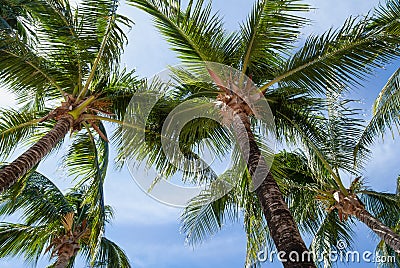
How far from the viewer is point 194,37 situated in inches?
293

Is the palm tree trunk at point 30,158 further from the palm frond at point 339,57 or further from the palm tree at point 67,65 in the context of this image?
the palm frond at point 339,57

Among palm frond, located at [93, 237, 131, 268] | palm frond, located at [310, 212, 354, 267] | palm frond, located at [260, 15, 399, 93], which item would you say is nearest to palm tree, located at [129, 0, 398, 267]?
palm frond, located at [260, 15, 399, 93]

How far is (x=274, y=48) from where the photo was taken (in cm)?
755

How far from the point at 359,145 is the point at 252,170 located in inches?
158

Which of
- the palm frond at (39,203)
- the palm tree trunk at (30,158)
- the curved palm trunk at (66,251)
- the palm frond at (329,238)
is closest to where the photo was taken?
the palm tree trunk at (30,158)

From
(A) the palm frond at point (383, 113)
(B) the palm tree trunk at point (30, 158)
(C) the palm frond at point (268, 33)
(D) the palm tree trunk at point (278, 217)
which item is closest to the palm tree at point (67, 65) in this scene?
(B) the palm tree trunk at point (30, 158)

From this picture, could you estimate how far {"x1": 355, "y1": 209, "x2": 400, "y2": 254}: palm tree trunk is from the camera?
6.65 metres

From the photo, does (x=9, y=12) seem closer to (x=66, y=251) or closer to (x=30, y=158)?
(x=30, y=158)

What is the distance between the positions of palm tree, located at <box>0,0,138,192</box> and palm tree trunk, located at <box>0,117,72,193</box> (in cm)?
3

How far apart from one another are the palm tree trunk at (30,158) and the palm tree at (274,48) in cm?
246

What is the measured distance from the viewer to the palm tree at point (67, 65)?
7391 mm

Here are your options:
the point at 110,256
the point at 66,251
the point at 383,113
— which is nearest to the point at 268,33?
the point at 383,113

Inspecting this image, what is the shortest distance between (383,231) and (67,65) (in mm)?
6625

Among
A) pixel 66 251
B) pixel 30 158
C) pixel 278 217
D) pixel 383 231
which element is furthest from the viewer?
pixel 66 251
